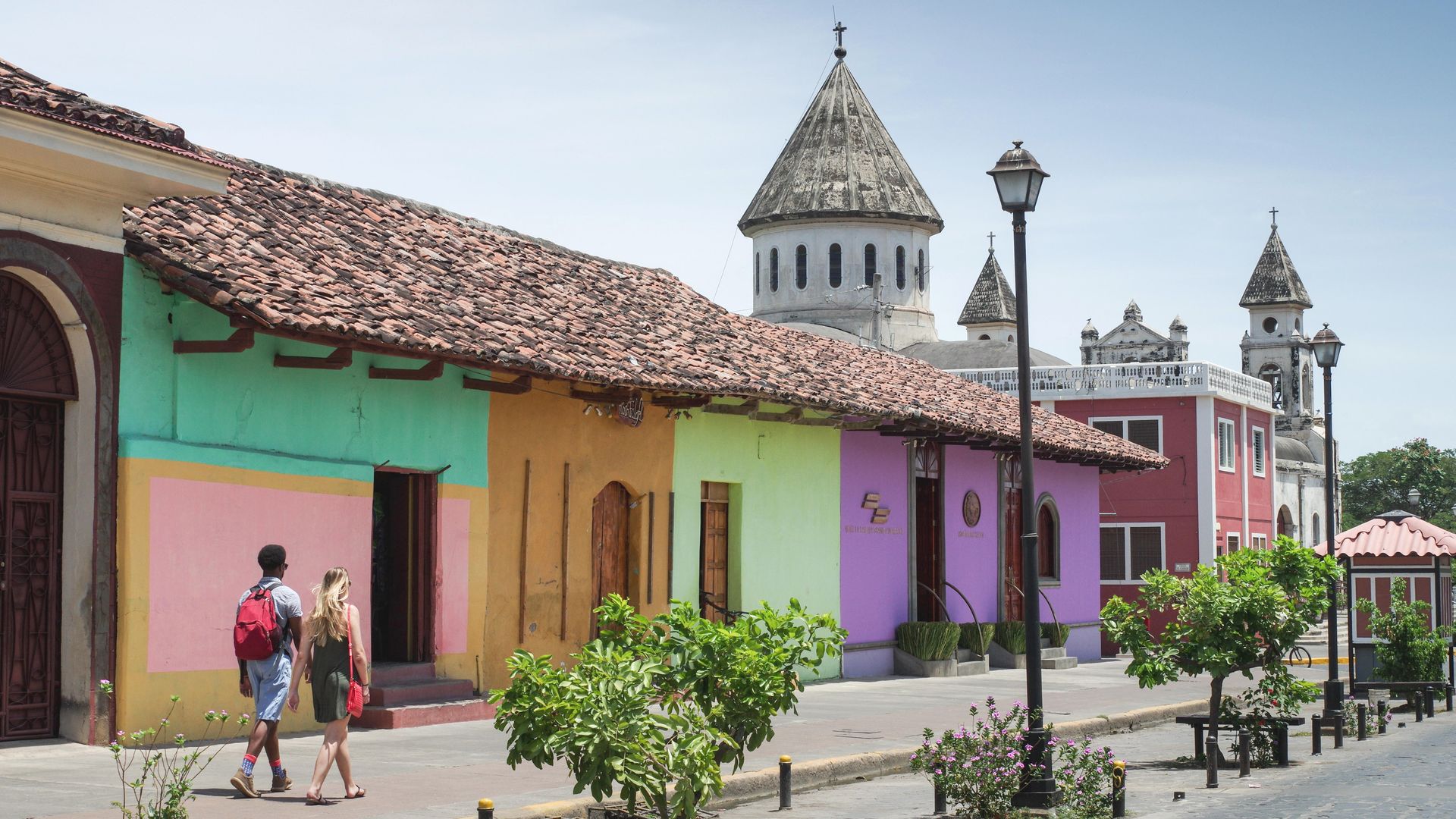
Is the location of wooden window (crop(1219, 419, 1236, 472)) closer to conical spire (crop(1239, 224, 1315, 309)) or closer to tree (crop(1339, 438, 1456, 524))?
conical spire (crop(1239, 224, 1315, 309))

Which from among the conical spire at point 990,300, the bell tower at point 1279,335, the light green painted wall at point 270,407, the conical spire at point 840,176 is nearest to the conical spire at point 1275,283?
the bell tower at point 1279,335

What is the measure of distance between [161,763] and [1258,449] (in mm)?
41122

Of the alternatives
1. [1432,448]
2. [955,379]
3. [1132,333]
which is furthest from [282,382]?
[1432,448]

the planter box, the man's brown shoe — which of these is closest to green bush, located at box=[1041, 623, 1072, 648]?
the planter box

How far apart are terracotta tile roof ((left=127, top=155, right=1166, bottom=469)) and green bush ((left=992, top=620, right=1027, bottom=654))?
127 inches

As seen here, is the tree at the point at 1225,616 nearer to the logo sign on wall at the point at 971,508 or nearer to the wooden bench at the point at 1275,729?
the wooden bench at the point at 1275,729

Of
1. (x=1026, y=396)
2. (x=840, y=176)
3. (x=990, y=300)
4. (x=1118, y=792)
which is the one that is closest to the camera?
(x=1118, y=792)

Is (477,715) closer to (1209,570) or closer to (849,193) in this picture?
(1209,570)

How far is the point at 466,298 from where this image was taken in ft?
55.0

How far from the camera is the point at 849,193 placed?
54406 mm

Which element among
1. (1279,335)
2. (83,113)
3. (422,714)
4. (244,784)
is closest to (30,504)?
(83,113)

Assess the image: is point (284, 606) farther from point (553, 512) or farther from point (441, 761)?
point (553, 512)

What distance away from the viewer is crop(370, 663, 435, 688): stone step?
1502 centimetres

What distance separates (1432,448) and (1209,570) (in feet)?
346
